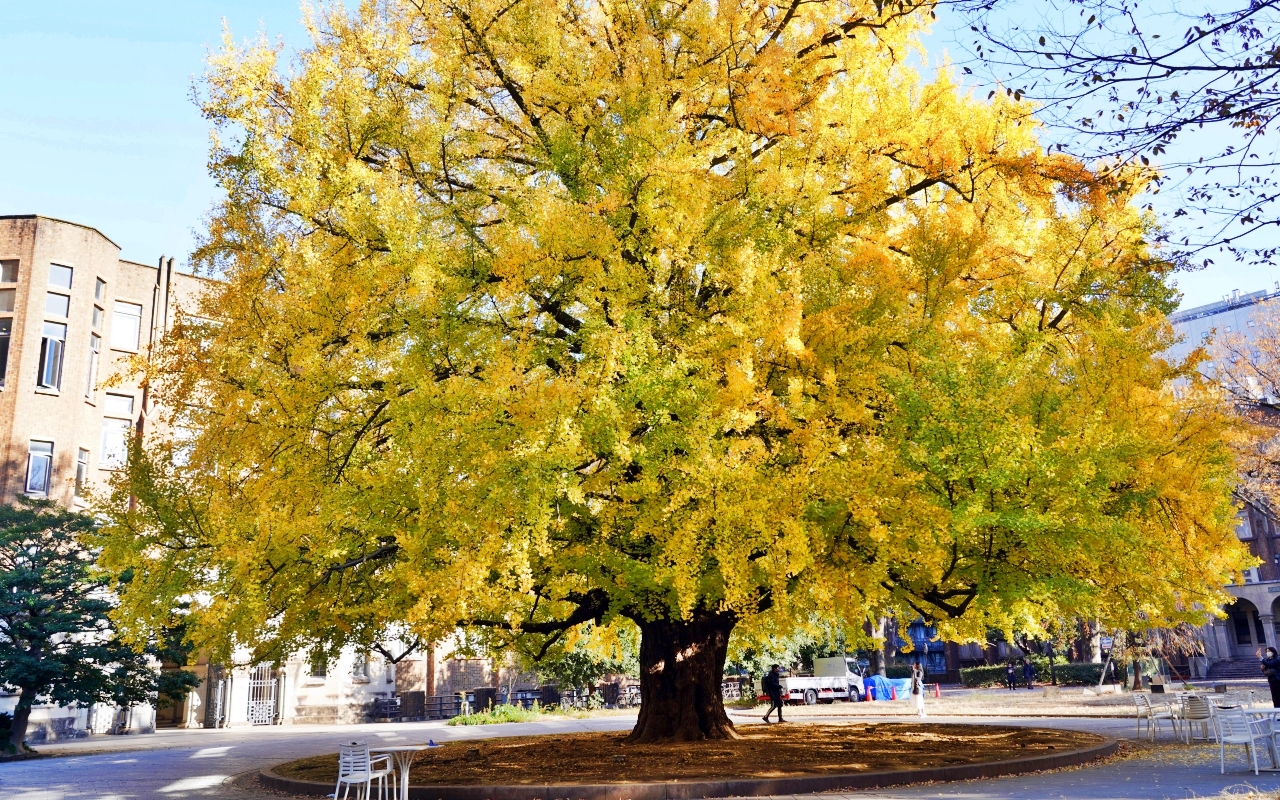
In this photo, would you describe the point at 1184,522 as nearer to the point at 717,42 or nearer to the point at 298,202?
the point at 717,42

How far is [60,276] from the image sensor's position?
32281 millimetres

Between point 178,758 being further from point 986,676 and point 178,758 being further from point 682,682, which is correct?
point 986,676

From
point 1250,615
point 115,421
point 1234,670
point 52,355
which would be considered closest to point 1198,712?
point 52,355

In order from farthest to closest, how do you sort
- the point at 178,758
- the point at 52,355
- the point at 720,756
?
the point at 52,355, the point at 178,758, the point at 720,756

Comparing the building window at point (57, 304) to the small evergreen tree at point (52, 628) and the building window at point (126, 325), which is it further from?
the small evergreen tree at point (52, 628)

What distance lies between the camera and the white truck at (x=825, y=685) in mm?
37406

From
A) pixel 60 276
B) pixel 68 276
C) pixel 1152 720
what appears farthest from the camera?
pixel 68 276

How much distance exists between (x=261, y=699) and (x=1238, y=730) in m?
33.0

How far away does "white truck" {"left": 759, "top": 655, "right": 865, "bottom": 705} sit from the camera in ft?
123

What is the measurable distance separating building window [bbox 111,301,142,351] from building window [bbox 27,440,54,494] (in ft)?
16.4

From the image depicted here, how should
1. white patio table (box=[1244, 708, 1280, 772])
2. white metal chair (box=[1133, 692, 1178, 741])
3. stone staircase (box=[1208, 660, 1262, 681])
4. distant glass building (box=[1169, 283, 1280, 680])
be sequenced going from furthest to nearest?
distant glass building (box=[1169, 283, 1280, 680]), stone staircase (box=[1208, 660, 1262, 681]), white metal chair (box=[1133, 692, 1178, 741]), white patio table (box=[1244, 708, 1280, 772])

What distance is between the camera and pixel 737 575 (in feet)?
33.8

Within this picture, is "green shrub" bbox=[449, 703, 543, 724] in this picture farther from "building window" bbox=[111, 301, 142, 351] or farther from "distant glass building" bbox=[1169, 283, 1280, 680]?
"distant glass building" bbox=[1169, 283, 1280, 680]

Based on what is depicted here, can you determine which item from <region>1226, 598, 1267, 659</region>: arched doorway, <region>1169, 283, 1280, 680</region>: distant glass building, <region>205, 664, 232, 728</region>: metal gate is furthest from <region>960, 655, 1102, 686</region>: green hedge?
<region>205, 664, 232, 728</region>: metal gate
